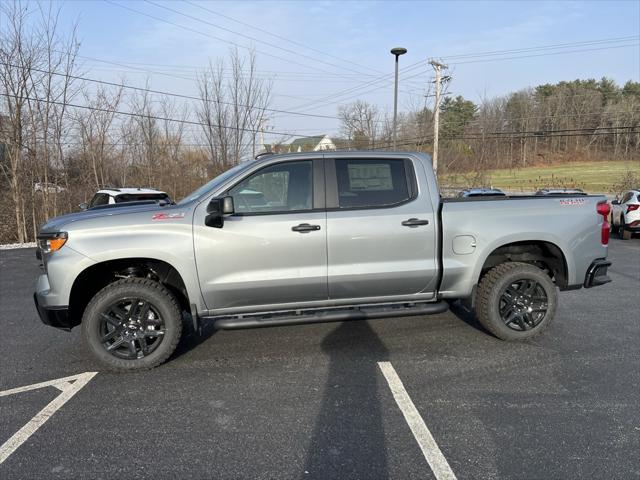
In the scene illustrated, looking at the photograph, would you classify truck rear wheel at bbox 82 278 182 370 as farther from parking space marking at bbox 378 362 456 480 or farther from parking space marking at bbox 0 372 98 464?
parking space marking at bbox 378 362 456 480

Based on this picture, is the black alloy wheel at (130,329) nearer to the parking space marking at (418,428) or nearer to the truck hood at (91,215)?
the truck hood at (91,215)

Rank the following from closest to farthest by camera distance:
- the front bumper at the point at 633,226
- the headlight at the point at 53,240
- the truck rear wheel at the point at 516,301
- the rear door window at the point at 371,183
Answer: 1. the headlight at the point at 53,240
2. the rear door window at the point at 371,183
3. the truck rear wheel at the point at 516,301
4. the front bumper at the point at 633,226

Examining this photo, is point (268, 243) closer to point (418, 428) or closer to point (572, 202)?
point (418, 428)

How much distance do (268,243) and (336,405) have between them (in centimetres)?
150

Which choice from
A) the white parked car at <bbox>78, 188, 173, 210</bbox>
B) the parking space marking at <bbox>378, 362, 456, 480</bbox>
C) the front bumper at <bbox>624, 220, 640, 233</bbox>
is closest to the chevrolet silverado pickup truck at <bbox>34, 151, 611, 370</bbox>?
the parking space marking at <bbox>378, 362, 456, 480</bbox>

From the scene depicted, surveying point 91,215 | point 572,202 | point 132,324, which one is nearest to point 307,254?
point 132,324

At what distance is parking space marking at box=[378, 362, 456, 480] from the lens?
2559mm

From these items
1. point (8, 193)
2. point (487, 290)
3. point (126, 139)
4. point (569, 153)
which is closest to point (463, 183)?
point (126, 139)

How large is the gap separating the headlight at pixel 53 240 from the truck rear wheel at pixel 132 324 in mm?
528

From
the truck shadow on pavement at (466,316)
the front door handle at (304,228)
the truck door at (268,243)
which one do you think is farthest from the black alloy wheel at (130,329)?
the truck shadow on pavement at (466,316)

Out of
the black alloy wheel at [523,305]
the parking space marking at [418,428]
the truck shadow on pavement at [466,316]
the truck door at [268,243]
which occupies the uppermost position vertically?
the truck door at [268,243]

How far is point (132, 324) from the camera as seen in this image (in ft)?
13.0

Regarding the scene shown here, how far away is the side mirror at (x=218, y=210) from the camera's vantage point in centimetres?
374

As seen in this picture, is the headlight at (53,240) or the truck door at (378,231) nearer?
the headlight at (53,240)
